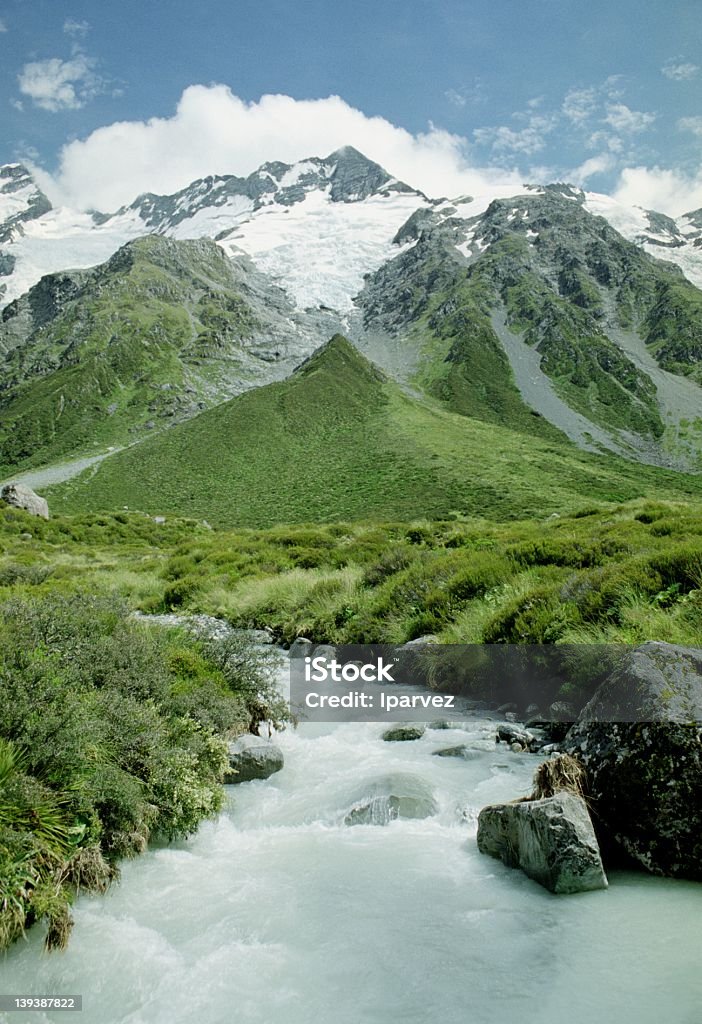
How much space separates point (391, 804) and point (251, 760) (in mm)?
2121

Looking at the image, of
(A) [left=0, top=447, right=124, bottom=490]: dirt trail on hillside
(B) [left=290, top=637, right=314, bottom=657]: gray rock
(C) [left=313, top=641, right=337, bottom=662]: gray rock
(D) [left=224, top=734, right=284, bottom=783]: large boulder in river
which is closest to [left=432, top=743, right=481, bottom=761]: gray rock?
(D) [left=224, top=734, right=284, bottom=783]: large boulder in river

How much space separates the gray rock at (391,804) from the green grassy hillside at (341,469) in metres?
63.2

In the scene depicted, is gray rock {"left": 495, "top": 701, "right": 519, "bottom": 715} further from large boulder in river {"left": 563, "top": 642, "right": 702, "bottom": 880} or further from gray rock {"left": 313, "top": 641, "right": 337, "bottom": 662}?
gray rock {"left": 313, "top": 641, "right": 337, "bottom": 662}

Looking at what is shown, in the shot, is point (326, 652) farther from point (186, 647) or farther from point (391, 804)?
point (391, 804)

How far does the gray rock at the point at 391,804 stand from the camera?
727 centimetres

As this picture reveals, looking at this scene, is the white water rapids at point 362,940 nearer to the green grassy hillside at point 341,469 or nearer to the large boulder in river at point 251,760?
the large boulder in river at point 251,760

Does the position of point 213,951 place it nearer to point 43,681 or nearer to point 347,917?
point 347,917

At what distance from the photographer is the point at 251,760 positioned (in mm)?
8469

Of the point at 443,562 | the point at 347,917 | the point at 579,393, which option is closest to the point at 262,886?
the point at 347,917

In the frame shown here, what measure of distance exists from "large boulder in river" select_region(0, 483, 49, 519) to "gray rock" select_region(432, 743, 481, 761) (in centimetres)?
5458

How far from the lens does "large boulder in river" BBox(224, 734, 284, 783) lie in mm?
8320

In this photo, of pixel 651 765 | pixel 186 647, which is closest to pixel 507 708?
pixel 651 765

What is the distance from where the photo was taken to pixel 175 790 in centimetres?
→ 666

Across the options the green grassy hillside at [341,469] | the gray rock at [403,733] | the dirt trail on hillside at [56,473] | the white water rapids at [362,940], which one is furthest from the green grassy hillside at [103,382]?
the white water rapids at [362,940]
